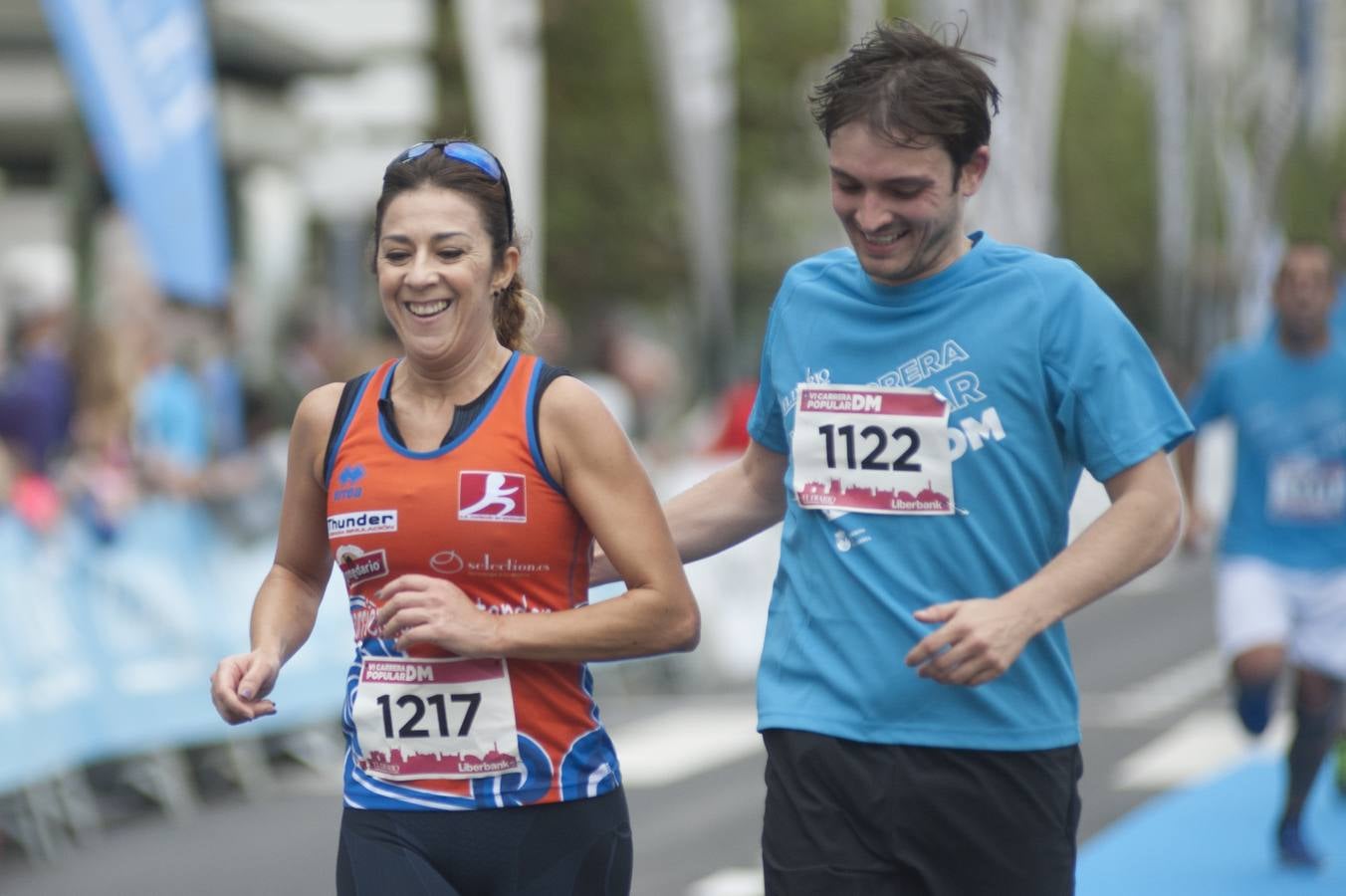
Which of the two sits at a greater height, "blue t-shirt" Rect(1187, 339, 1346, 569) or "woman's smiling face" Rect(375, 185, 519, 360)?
"woman's smiling face" Rect(375, 185, 519, 360)

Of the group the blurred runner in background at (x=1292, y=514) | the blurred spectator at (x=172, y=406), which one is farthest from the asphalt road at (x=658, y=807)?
the blurred spectator at (x=172, y=406)

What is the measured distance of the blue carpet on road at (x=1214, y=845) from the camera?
7527mm

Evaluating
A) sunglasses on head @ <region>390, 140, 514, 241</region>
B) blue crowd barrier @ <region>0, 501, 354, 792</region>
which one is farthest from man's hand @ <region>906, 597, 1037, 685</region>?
blue crowd barrier @ <region>0, 501, 354, 792</region>

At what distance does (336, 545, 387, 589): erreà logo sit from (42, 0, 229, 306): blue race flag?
320 inches

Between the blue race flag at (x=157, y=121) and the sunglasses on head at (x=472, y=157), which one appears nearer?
the sunglasses on head at (x=472, y=157)

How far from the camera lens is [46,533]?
9.25 metres

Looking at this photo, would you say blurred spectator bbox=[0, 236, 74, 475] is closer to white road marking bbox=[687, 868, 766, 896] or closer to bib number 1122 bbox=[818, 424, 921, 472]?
white road marking bbox=[687, 868, 766, 896]

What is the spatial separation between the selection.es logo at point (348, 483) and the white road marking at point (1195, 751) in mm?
6729

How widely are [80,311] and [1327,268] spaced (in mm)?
6363

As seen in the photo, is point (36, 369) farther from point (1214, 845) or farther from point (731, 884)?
point (1214, 845)

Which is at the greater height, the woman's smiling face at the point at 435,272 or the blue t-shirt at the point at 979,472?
the woman's smiling face at the point at 435,272

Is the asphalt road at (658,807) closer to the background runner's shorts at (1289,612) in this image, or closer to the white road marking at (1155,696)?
the white road marking at (1155,696)

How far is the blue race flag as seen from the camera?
11.3 meters

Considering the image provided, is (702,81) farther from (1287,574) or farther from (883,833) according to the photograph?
(883,833)
